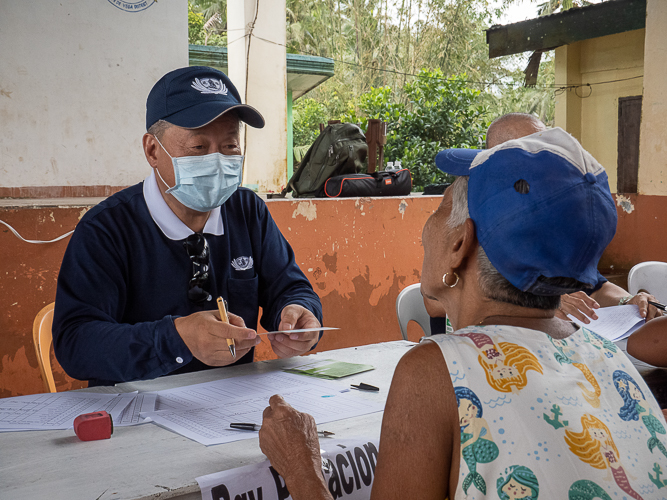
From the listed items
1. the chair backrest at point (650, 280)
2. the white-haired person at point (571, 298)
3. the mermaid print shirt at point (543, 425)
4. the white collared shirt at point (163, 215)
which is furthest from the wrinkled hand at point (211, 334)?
the chair backrest at point (650, 280)

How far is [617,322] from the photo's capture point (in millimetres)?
2574

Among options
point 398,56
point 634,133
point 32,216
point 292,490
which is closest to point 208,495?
point 292,490

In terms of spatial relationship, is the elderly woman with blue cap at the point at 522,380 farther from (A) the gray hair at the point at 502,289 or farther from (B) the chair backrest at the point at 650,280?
(B) the chair backrest at the point at 650,280

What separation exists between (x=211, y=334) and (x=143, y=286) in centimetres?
60

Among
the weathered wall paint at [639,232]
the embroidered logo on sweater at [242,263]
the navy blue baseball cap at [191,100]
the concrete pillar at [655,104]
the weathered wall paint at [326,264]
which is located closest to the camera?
the navy blue baseball cap at [191,100]

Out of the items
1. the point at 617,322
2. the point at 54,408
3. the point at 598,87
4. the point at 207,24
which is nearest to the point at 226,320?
the point at 54,408

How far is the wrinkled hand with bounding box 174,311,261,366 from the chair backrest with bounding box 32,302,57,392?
80 cm

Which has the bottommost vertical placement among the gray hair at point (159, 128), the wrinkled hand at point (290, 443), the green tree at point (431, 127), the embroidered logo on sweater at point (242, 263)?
the wrinkled hand at point (290, 443)

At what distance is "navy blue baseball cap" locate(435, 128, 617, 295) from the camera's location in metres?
1.07

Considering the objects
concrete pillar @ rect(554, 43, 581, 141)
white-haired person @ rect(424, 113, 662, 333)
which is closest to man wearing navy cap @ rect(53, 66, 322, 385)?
white-haired person @ rect(424, 113, 662, 333)

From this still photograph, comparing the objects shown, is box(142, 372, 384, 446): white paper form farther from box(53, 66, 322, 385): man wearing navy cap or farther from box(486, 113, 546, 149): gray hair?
box(486, 113, 546, 149): gray hair

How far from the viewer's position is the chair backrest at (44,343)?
2.23 m

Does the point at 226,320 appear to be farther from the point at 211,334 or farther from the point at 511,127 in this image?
the point at 511,127

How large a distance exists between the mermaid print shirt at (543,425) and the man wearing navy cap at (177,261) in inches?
33.5
